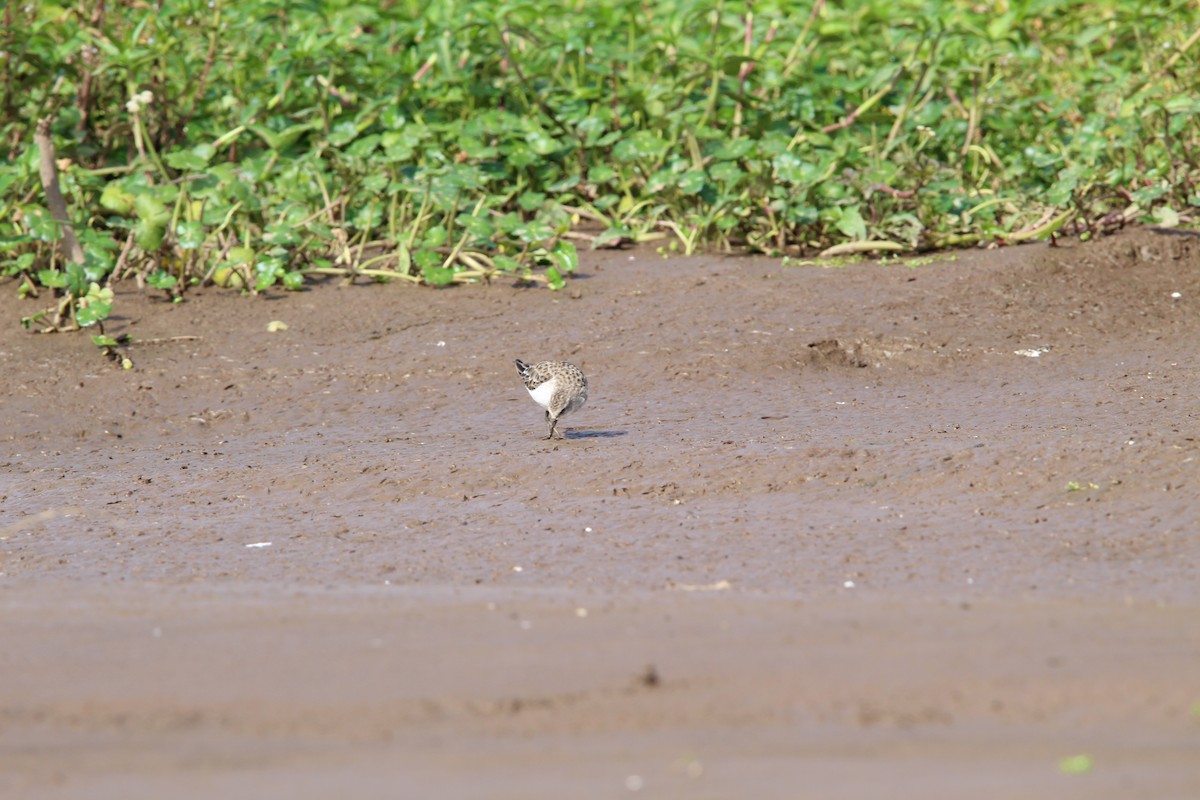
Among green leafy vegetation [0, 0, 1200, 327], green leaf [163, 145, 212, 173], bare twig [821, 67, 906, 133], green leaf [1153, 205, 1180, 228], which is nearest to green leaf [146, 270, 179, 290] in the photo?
green leafy vegetation [0, 0, 1200, 327]

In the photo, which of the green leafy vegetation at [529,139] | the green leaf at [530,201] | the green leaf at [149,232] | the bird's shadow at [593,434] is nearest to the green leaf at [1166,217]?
the green leafy vegetation at [529,139]

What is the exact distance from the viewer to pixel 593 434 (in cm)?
687

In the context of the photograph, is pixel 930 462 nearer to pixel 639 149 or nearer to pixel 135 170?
pixel 639 149

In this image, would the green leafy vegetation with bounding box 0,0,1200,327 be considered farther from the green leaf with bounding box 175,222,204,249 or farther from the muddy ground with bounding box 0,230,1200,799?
the muddy ground with bounding box 0,230,1200,799

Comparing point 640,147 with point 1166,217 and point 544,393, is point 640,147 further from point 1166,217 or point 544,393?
point 544,393

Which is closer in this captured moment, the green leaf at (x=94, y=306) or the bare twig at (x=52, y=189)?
the green leaf at (x=94, y=306)

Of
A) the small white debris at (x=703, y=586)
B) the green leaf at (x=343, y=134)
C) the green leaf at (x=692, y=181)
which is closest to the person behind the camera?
the small white debris at (x=703, y=586)

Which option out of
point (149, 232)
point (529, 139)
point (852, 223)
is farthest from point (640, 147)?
point (149, 232)

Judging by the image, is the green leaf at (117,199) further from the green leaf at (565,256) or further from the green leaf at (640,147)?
the green leaf at (640,147)

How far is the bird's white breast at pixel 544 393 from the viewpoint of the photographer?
671cm

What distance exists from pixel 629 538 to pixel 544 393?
1604mm

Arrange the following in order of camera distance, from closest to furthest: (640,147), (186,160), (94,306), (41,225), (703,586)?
(703,586) < (94,306) < (41,225) < (186,160) < (640,147)

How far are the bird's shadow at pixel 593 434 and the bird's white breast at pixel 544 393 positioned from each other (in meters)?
0.19

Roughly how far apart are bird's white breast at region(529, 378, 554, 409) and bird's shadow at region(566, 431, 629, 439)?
0.61ft
